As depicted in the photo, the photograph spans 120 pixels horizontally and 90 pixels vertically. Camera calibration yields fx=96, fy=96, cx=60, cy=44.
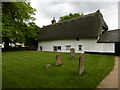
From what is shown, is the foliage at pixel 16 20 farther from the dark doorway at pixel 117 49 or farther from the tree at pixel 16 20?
the dark doorway at pixel 117 49

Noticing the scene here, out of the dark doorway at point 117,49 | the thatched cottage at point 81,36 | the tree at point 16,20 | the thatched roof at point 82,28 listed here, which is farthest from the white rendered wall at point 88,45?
the tree at point 16,20

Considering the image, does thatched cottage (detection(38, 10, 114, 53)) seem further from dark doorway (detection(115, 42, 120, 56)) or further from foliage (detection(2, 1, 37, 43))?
foliage (detection(2, 1, 37, 43))

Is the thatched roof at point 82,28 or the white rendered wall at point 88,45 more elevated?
the thatched roof at point 82,28

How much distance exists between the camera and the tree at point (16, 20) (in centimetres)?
1739

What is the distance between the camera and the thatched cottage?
55.8ft

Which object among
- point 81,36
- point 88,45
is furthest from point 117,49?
point 81,36

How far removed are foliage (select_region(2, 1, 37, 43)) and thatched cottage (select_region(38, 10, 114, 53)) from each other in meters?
5.43

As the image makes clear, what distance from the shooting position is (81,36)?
18.0m

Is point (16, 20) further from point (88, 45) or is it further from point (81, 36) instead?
point (88, 45)

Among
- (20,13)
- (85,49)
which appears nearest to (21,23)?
(20,13)

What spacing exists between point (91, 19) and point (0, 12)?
57.7 ft

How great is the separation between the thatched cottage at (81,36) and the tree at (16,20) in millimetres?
5426

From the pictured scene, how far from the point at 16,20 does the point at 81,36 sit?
14.0 meters

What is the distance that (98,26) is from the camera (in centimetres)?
1756
